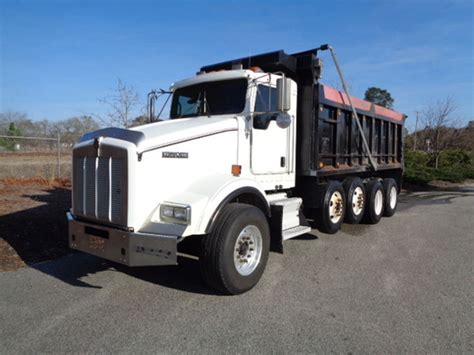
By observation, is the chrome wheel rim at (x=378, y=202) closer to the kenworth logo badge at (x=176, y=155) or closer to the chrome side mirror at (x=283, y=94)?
the chrome side mirror at (x=283, y=94)

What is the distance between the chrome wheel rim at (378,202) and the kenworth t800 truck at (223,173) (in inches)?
58.8

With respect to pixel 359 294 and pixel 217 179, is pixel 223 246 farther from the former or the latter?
pixel 359 294

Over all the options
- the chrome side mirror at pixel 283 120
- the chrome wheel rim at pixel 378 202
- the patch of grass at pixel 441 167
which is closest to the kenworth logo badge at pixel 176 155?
the chrome side mirror at pixel 283 120

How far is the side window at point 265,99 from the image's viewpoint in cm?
551

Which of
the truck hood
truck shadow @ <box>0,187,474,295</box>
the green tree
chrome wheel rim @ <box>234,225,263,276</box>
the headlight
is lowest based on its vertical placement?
truck shadow @ <box>0,187,474,295</box>

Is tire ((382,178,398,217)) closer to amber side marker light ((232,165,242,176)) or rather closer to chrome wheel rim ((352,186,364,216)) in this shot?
chrome wheel rim ((352,186,364,216))

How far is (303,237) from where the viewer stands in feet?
23.7

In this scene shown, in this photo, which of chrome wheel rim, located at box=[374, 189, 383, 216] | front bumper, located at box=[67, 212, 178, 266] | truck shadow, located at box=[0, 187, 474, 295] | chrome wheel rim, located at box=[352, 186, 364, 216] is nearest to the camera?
front bumper, located at box=[67, 212, 178, 266]

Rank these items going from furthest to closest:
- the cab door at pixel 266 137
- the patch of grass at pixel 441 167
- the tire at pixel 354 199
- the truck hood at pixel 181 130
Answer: the patch of grass at pixel 441 167, the tire at pixel 354 199, the cab door at pixel 266 137, the truck hood at pixel 181 130

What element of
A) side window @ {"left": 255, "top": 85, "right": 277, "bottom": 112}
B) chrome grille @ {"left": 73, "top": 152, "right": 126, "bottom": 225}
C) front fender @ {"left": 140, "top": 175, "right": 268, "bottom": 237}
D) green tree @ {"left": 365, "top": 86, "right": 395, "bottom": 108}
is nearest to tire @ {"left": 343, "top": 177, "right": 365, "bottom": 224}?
side window @ {"left": 255, "top": 85, "right": 277, "bottom": 112}

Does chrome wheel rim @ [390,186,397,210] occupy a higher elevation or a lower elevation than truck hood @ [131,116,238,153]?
lower

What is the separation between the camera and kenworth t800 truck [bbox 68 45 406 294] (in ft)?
13.4

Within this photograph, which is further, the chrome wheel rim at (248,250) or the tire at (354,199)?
the tire at (354,199)

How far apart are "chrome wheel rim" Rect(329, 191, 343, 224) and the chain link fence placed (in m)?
10.0
